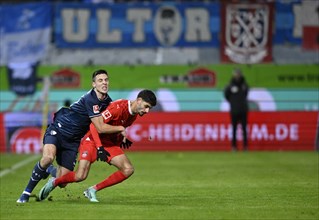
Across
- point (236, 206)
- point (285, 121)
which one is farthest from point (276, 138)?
point (236, 206)

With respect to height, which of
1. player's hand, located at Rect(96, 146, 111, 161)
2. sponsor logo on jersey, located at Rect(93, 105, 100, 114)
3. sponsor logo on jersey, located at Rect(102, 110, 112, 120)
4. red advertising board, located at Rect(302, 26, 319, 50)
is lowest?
red advertising board, located at Rect(302, 26, 319, 50)

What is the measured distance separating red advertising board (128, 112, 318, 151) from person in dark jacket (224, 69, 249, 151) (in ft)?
2.46

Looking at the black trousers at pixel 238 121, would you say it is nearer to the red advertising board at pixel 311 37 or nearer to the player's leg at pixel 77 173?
the red advertising board at pixel 311 37

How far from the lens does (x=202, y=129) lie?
2367cm

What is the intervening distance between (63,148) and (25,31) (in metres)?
14.8

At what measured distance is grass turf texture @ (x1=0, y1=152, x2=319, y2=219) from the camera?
1045 cm

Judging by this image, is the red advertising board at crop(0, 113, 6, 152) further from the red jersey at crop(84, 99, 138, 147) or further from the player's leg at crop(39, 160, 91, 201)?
the red jersey at crop(84, 99, 138, 147)

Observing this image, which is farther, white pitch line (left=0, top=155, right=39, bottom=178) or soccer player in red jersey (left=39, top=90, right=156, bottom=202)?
white pitch line (left=0, top=155, right=39, bottom=178)

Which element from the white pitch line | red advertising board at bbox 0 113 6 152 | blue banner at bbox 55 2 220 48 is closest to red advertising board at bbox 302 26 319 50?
blue banner at bbox 55 2 220 48

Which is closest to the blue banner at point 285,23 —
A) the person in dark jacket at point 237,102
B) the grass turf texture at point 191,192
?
the person in dark jacket at point 237,102

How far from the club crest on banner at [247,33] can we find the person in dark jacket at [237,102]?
3.08m

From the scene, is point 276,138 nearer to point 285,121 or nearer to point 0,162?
point 285,121

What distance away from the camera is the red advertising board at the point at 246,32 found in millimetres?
26000

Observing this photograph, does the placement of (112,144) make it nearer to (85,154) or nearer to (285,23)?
(85,154)
